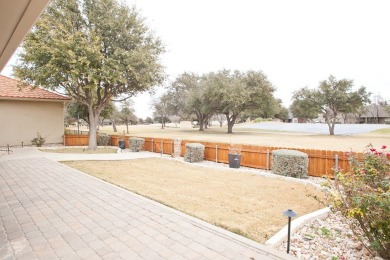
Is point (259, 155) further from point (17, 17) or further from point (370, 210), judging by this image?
point (17, 17)

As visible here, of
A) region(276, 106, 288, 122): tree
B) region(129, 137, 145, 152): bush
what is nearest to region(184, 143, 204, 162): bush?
region(129, 137, 145, 152): bush

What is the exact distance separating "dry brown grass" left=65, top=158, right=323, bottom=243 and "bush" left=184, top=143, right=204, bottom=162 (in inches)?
62.5

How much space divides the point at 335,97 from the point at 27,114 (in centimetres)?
3924

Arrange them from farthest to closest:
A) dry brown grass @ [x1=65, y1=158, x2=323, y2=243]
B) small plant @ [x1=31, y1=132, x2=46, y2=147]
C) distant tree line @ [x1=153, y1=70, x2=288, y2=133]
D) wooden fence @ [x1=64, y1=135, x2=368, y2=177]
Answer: distant tree line @ [x1=153, y1=70, x2=288, y2=133] → small plant @ [x1=31, y1=132, x2=46, y2=147] → wooden fence @ [x1=64, y1=135, x2=368, y2=177] → dry brown grass @ [x1=65, y1=158, x2=323, y2=243]

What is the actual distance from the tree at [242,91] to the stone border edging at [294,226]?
31620 mm

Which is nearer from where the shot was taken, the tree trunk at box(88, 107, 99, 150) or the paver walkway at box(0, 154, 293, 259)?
the paver walkway at box(0, 154, 293, 259)

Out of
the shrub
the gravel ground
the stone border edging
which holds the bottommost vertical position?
the gravel ground

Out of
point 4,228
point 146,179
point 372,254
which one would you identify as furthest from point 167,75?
point 372,254

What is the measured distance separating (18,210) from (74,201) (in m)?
1.13

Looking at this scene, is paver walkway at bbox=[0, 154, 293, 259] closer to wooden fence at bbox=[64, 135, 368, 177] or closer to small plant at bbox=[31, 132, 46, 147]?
wooden fence at bbox=[64, 135, 368, 177]

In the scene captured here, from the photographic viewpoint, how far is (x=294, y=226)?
15.4 ft

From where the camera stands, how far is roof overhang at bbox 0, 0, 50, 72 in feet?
10.2

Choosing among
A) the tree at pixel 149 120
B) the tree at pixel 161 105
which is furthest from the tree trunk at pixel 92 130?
the tree at pixel 149 120

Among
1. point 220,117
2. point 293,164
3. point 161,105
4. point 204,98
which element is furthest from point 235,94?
point 220,117
